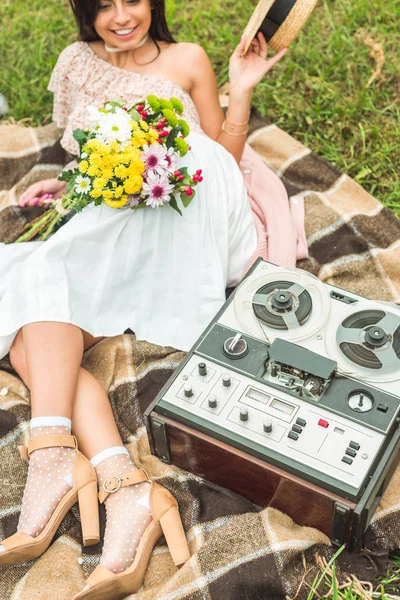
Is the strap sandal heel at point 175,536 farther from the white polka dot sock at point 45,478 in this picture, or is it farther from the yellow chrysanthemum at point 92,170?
the yellow chrysanthemum at point 92,170

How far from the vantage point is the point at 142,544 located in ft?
7.05

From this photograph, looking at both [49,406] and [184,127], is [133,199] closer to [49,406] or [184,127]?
[184,127]

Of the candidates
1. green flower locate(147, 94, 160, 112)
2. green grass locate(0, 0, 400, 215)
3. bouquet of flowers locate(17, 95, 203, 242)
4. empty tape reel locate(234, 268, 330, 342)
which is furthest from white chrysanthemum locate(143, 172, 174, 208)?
green grass locate(0, 0, 400, 215)

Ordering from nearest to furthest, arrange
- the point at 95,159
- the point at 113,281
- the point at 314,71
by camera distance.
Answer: the point at 95,159 < the point at 113,281 < the point at 314,71

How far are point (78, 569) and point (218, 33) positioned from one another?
3339mm

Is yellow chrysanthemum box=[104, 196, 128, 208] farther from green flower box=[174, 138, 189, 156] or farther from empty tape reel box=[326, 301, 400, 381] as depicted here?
empty tape reel box=[326, 301, 400, 381]

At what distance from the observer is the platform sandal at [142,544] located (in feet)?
6.73

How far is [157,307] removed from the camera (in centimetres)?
270

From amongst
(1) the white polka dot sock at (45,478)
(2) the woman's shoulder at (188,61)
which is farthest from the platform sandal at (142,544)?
(2) the woman's shoulder at (188,61)

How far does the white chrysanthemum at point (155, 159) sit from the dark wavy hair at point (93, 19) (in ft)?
2.71

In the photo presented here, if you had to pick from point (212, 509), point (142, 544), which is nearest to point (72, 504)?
point (142, 544)

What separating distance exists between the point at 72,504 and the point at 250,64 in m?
1.86

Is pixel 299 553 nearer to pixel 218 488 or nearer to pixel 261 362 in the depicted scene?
pixel 218 488

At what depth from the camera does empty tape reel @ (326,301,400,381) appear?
2080 mm
